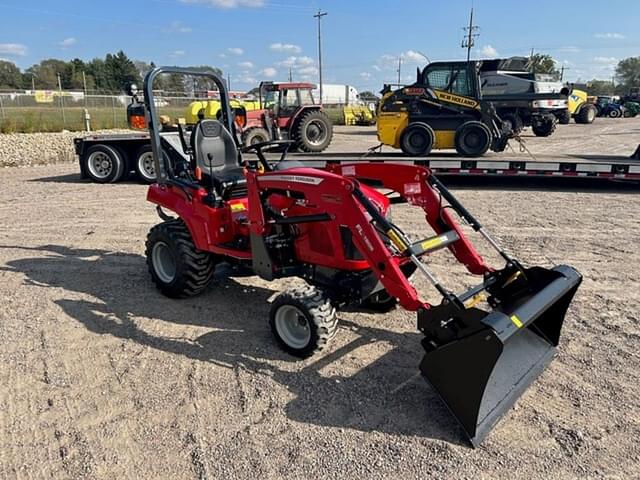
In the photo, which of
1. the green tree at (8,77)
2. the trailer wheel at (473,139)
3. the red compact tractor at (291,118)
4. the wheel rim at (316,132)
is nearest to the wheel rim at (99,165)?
the red compact tractor at (291,118)

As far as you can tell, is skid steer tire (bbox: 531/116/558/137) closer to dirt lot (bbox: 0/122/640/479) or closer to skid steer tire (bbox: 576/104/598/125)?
skid steer tire (bbox: 576/104/598/125)

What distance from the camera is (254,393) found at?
3.42 metres

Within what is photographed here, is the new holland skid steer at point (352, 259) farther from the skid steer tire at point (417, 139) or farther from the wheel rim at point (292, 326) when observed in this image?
the skid steer tire at point (417, 139)

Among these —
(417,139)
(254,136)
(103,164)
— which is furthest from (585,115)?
(103,164)

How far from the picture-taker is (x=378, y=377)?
3562mm

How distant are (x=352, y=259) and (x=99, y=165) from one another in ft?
33.9

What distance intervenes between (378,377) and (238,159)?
8.85ft

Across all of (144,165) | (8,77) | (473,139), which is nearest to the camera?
(144,165)

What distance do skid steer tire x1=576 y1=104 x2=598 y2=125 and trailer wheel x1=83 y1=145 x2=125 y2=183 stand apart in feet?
89.0

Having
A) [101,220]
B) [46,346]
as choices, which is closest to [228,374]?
[46,346]

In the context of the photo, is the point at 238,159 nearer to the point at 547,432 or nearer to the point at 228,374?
the point at 228,374

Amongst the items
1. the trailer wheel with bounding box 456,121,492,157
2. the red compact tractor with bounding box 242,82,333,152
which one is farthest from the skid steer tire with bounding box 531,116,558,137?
the red compact tractor with bounding box 242,82,333,152

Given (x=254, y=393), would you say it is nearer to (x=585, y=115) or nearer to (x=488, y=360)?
(x=488, y=360)

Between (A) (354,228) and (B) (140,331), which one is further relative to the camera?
(B) (140,331)
